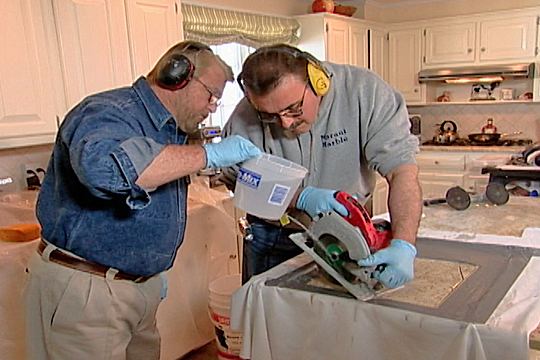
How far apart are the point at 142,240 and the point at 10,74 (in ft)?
4.35

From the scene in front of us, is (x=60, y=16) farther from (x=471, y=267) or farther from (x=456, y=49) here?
(x=456, y=49)

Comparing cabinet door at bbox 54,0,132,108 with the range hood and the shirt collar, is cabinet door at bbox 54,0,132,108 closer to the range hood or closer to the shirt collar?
the shirt collar

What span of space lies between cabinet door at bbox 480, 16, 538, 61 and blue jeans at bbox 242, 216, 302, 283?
3.82 meters

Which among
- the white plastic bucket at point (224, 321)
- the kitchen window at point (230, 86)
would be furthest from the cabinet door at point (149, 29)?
the white plastic bucket at point (224, 321)

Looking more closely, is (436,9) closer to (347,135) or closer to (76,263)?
(347,135)

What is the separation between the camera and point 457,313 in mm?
1089

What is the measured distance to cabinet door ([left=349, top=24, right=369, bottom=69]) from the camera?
15.2 ft

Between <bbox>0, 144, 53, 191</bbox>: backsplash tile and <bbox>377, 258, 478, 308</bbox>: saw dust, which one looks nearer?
<bbox>377, 258, 478, 308</bbox>: saw dust

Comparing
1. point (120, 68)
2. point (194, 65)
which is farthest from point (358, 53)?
point (194, 65)

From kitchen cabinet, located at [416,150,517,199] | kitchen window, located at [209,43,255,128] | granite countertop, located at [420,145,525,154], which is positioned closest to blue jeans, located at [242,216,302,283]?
kitchen window, located at [209,43,255,128]

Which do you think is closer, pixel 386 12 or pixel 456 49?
pixel 456 49

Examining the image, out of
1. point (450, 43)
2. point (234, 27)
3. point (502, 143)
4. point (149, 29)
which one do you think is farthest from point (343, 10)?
point (149, 29)

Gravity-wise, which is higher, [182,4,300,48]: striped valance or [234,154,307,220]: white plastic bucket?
[182,4,300,48]: striped valance

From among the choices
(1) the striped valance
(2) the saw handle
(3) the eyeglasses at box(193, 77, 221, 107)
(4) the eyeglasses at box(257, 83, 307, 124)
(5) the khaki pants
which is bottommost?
(5) the khaki pants
